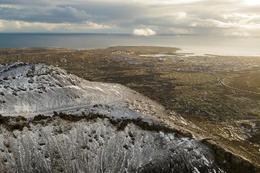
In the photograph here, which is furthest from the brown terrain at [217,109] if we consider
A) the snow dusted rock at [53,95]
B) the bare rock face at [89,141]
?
the snow dusted rock at [53,95]

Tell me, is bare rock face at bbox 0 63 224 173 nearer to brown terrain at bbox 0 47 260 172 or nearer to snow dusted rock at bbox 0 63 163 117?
snow dusted rock at bbox 0 63 163 117

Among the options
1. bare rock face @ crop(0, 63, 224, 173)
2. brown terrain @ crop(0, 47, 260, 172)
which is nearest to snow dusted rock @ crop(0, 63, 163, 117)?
Answer: bare rock face @ crop(0, 63, 224, 173)

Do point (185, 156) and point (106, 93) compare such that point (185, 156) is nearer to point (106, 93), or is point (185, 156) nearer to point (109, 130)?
point (109, 130)

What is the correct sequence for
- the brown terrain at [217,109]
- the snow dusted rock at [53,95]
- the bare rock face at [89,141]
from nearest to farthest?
the bare rock face at [89,141], the brown terrain at [217,109], the snow dusted rock at [53,95]

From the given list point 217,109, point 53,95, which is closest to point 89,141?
point 53,95

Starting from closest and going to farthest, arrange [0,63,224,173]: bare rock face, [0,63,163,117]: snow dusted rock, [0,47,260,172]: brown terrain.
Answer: [0,63,224,173]: bare rock face → [0,47,260,172]: brown terrain → [0,63,163,117]: snow dusted rock

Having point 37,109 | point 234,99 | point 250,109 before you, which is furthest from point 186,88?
point 37,109

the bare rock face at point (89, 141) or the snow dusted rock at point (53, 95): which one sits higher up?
the snow dusted rock at point (53, 95)

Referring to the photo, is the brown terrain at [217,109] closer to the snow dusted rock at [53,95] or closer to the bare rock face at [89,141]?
the bare rock face at [89,141]
